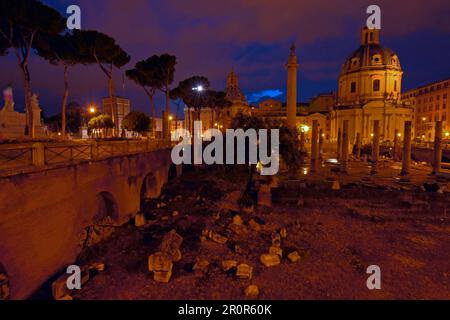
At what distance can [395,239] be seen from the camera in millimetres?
13109

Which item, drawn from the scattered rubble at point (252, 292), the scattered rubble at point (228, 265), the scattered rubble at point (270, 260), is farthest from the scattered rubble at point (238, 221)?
the scattered rubble at point (252, 292)

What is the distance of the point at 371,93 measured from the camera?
6738 cm

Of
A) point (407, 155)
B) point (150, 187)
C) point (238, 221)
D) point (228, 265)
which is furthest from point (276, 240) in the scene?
point (407, 155)

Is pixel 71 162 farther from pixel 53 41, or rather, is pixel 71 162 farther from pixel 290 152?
pixel 53 41

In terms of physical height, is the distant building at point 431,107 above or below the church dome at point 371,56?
below

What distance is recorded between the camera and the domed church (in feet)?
207

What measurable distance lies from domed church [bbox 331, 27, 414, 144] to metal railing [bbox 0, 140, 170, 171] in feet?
191

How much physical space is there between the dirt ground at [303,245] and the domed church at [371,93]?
49589mm

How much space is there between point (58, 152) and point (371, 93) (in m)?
73.0

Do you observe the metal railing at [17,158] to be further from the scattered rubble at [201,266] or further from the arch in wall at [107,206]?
the scattered rubble at [201,266]

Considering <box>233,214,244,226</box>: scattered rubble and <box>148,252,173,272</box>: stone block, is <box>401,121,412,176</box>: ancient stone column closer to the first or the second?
<box>233,214,244,226</box>: scattered rubble

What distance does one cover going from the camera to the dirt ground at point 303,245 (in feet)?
31.4

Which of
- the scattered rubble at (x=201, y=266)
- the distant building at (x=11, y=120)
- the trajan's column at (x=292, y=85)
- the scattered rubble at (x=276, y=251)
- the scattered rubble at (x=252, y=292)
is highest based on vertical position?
the trajan's column at (x=292, y=85)
